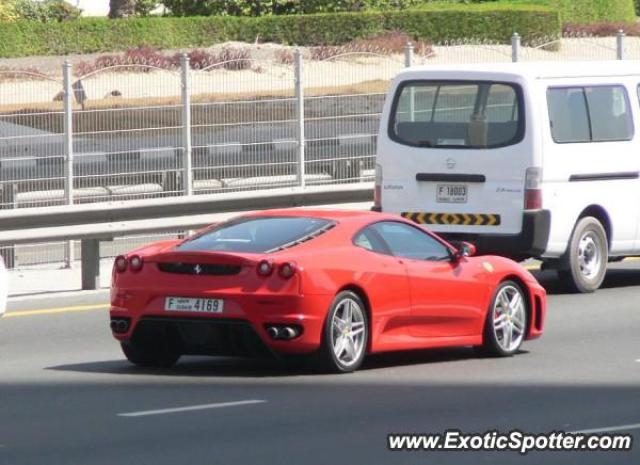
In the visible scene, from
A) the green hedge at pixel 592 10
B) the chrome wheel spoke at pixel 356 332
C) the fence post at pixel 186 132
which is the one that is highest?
the green hedge at pixel 592 10

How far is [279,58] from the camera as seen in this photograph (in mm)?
24438

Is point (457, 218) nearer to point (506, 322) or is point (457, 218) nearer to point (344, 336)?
point (506, 322)

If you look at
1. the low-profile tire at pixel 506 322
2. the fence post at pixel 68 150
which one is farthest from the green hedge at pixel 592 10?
the low-profile tire at pixel 506 322

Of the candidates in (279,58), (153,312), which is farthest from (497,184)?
(279,58)

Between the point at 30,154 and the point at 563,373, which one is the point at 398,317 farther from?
the point at 30,154

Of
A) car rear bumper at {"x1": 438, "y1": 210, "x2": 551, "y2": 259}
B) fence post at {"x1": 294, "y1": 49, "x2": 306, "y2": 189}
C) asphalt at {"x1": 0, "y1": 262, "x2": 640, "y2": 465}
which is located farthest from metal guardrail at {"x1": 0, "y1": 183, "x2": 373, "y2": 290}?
car rear bumper at {"x1": 438, "y1": 210, "x2": 551, "y2": 259}

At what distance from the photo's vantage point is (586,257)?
1789cm

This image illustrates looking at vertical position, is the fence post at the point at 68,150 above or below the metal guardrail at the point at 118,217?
above

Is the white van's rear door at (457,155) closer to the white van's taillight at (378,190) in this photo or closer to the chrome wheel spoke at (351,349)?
the white van's taillight at (378,190)

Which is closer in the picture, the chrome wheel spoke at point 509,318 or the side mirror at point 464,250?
the side mirror at point 464,250

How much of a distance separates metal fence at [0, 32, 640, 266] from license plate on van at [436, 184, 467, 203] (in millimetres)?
4485

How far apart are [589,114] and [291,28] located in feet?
127

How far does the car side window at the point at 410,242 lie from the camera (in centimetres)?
1321

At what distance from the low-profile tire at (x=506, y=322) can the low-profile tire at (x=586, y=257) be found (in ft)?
12.3
